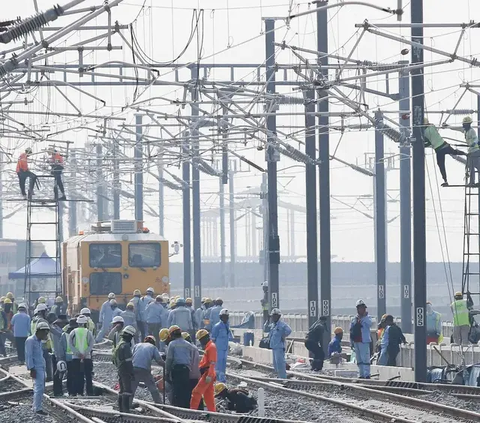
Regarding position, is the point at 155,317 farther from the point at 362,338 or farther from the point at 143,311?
the point at 362,338

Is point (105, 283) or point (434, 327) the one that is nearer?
point (434, 327)

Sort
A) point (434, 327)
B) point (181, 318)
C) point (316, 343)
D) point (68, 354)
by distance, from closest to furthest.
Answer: point (68, 354)
point (316, 343)
point (181, 318)
point (434, 327)

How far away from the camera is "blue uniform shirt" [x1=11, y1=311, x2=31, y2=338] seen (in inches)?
1193

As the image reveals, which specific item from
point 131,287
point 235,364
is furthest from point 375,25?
point 131,287

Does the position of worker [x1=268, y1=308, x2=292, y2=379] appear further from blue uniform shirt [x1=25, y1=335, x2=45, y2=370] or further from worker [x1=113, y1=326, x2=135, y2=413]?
blue uniform shirt [x1=25, y1=335, x2=45, y2=370]

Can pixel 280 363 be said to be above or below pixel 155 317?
below

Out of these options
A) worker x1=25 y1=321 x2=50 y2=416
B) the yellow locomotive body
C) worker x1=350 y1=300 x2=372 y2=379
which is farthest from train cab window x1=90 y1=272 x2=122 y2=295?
worker x1=25 y1=321 x2=50 y2=416

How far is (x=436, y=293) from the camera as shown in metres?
111

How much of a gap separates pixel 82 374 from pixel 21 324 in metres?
7.01

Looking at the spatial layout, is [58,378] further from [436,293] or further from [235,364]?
[436,293]

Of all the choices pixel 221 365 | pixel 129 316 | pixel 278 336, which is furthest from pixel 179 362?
pixel 129 316

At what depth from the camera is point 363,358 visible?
86.4 feet

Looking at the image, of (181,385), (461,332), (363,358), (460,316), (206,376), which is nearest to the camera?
(206,376)

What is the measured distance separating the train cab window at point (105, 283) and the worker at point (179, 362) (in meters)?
20.0
